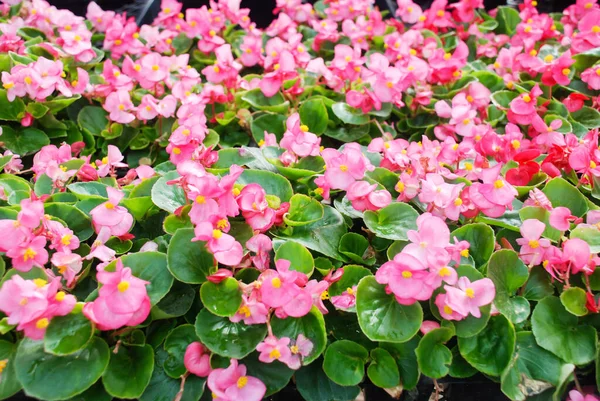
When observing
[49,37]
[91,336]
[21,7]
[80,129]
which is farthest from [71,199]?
[21,7]

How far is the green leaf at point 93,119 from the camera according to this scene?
1183 mm

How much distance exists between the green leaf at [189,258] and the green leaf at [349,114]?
0.54m

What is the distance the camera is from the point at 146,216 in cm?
84

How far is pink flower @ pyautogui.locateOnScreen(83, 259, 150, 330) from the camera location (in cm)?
59

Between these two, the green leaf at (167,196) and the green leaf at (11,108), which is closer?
the green leaf at (167,196)

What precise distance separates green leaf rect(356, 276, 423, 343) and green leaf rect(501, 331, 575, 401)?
0.14 meters

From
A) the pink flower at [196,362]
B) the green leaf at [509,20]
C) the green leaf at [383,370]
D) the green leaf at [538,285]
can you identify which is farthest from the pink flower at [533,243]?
the green leaf at [509,20]

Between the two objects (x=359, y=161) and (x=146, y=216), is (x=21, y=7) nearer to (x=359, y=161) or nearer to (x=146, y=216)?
(x=146, y=216)

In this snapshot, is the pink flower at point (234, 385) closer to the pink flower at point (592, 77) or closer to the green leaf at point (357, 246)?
the green leaf at point (357, 246)

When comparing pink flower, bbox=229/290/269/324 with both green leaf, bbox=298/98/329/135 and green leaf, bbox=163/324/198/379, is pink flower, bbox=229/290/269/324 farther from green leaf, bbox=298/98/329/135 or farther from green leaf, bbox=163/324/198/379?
green leaf, bbox=298/98/329/135

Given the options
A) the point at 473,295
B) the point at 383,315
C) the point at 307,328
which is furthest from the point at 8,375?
the point at 473,295

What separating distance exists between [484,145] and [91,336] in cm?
77

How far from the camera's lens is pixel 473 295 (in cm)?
66

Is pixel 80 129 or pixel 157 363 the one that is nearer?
pixel 157 363
